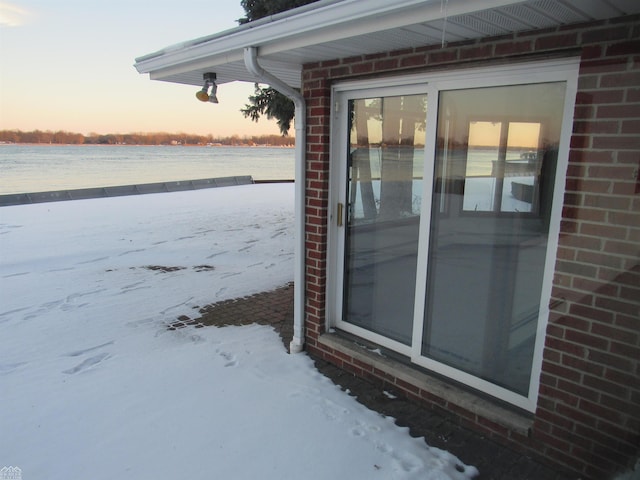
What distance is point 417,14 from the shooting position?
2.17 metres

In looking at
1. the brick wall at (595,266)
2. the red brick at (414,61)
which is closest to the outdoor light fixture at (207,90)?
the red brick at (414,61)

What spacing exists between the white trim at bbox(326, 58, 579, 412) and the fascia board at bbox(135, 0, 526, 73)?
2.16 ft

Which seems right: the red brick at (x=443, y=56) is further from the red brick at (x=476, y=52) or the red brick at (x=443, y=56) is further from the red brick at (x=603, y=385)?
the red brick at (x=603, y=385)

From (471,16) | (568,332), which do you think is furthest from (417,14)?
(568,332)

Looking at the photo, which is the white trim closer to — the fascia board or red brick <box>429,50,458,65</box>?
red brick <box>429,50,458,65</box>

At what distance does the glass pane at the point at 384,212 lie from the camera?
3230mm

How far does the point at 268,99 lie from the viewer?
9.46 metres

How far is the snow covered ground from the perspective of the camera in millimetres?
2572

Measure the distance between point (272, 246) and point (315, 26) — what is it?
5.73 metres

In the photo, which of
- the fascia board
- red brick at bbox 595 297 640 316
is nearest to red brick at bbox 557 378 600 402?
red brick at bbox 595 297 640 316

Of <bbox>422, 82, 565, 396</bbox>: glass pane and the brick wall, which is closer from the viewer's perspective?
the brick wall

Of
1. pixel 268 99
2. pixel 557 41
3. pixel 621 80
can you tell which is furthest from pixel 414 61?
pixel 268 99

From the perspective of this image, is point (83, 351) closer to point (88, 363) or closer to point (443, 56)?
point (88, 363)

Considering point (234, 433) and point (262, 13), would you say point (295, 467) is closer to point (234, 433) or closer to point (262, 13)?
point (234, 433)
